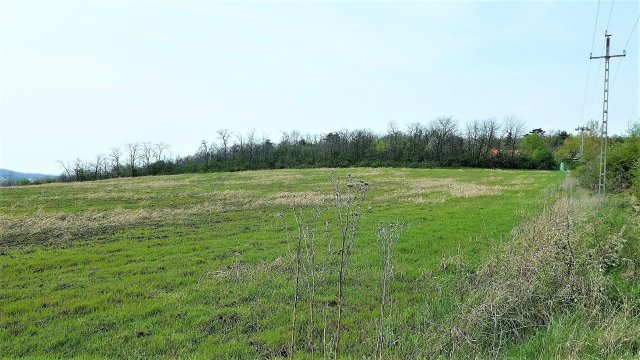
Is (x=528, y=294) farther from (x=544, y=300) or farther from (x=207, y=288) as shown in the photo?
(x=207, y=288)

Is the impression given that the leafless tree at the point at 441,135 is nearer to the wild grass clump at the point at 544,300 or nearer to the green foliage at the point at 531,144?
the green foliage at the point at 531,144

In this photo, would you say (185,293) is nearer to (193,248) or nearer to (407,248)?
(193,248)

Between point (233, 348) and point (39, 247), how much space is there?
468 inches

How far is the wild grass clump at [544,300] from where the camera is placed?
5219 mm

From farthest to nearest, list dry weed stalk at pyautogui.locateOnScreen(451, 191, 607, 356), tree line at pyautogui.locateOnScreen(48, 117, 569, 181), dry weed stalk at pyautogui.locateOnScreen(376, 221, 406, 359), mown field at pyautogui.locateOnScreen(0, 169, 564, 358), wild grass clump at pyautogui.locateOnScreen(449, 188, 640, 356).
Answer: tree line at pyautogui.locateOnScreen(48, 117, 569, 181)
mown field at pyautogui.locateOnScreen(0, 169, 564, 358)
dry weed stalk at pyautogui.locateOnScreen(451, 191, 607, 356)
wild grass clump at pyautogui.locateOnScreen(449, 188, 640, 356)
dry weed stalk at pyautogui.locateOnScreen(376, 221, 406, 359)

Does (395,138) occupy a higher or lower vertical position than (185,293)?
higher

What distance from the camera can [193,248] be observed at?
13172mm

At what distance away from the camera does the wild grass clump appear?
522 centimetres

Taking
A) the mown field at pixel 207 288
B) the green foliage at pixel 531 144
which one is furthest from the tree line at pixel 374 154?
the mown field at pixel 207 288

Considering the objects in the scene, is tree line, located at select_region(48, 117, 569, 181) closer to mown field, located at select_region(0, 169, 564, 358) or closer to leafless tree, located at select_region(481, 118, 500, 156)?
leafless tree, located at select_region(481, 118, 500, 156)

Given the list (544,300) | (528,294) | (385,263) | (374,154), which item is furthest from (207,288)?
(374,154)

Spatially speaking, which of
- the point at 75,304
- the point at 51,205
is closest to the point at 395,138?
the point at 51,205

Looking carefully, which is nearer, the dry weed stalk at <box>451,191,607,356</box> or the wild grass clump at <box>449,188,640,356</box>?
the wild grass clump at <box>449,188,640,356</box>

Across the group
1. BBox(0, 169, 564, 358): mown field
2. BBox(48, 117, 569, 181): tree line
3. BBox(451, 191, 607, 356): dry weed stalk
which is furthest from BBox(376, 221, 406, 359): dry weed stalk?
BBox(48, 117, 569, 181): tree line
